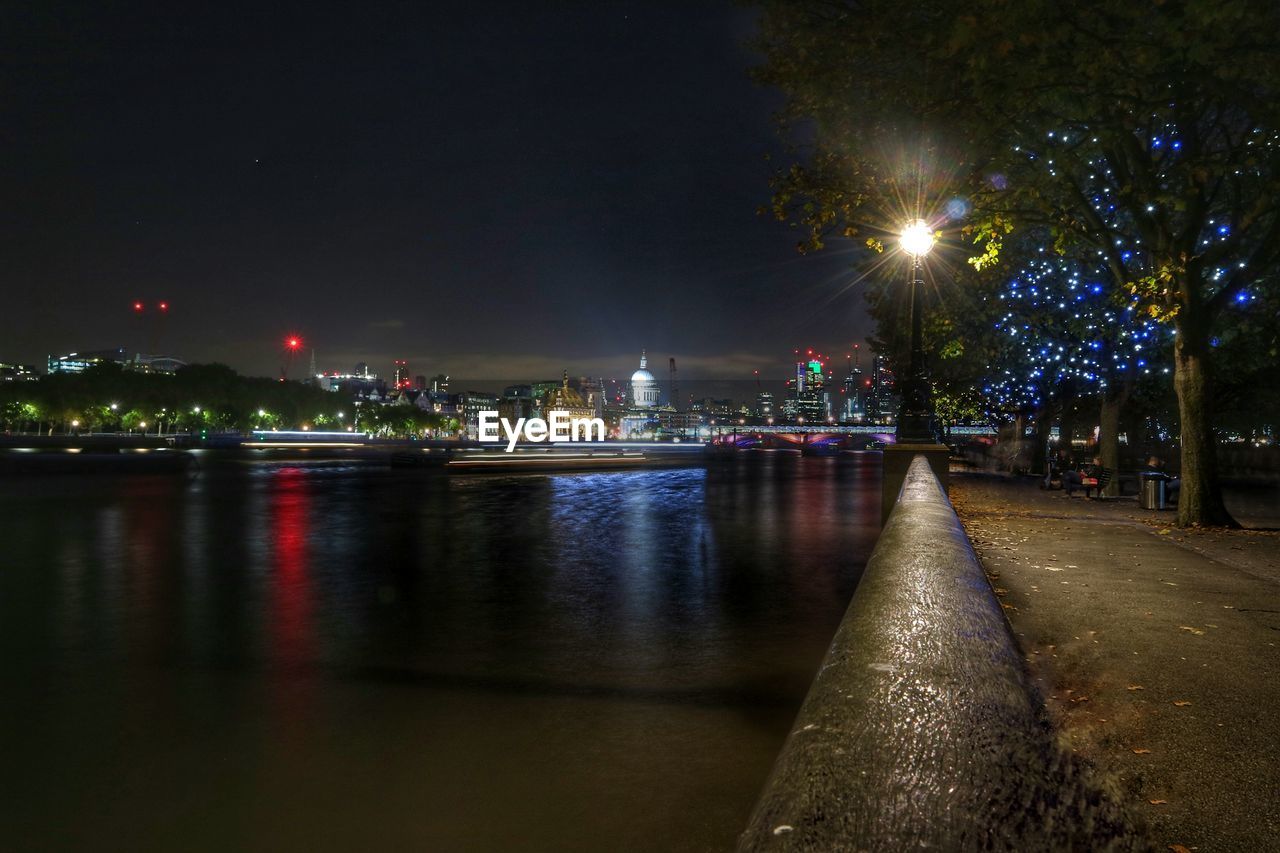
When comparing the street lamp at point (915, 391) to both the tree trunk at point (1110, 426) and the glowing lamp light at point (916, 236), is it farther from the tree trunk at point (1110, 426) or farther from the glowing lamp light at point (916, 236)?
the tree trunk at point (1110, 426)

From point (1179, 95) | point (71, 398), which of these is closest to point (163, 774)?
point (1179, 95)

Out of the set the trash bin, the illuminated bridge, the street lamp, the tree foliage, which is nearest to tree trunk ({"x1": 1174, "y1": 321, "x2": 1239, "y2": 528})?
the tree foliage

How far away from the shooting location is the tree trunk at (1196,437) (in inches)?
637

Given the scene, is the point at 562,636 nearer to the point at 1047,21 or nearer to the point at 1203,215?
the point at 1047,21

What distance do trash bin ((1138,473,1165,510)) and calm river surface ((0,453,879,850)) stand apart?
8694 millimetres

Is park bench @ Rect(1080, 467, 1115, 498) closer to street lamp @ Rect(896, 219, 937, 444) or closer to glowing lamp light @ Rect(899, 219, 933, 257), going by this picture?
street lamp @ Rect(896, 219, 937, 444)

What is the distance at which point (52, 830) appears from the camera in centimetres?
454

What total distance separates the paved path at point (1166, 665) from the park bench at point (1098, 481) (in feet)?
34.7

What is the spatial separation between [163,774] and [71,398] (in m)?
125

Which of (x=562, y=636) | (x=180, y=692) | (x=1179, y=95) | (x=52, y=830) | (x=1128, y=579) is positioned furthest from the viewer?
(x=1179, y=95)

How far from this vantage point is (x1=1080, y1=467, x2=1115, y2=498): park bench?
24.1 metres

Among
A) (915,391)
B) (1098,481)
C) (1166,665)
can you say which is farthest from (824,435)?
(1166,665)

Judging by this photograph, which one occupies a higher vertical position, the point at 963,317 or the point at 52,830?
the point at 963,317

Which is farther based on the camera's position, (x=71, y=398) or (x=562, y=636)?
(x=71, y=398)
